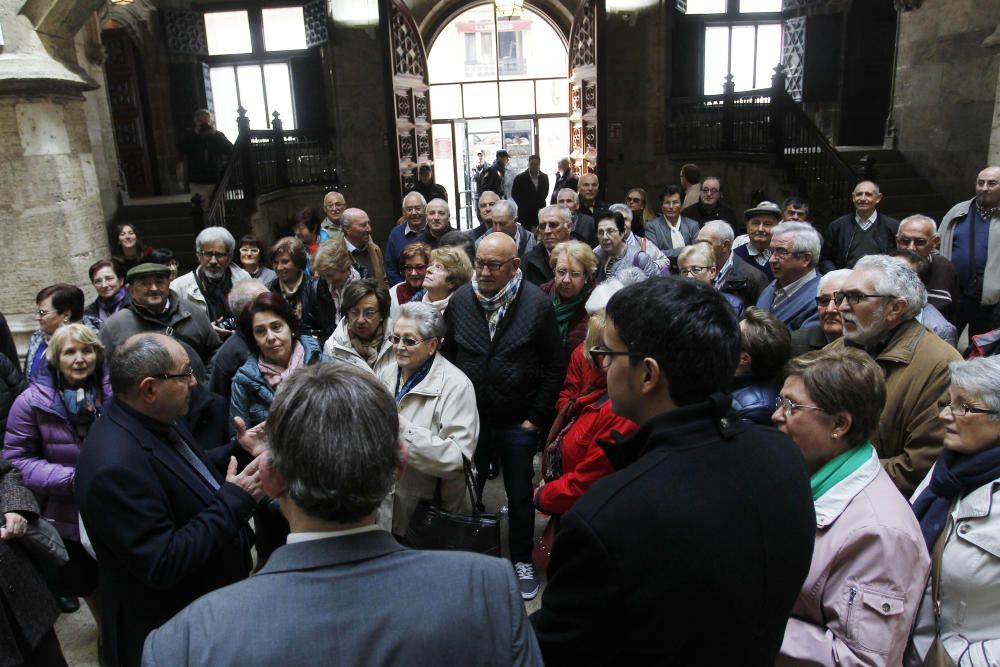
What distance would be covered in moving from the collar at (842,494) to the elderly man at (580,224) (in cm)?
462

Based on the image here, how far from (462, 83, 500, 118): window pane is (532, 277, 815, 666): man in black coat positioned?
17.1 m

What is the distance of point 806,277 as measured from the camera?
392 centimetres

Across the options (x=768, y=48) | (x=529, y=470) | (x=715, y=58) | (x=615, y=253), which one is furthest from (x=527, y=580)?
(x=768, y=48)

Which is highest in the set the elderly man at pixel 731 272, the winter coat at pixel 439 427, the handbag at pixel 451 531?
the elderly man at pixel 731 272

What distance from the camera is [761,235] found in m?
5.03

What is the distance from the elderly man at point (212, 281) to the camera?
496 centimetres

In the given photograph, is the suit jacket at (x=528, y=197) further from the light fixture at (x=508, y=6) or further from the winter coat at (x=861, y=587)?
the winter coat at (x=861, y=587)

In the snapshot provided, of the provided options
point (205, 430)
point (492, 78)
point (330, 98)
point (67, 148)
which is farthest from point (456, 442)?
point (492, 78)

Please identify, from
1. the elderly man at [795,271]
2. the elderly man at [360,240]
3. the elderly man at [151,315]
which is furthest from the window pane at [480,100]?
the elderly man at [795,271]

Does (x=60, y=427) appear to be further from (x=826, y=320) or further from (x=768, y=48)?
(x=768, y=48)

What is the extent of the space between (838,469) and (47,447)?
9.99ft

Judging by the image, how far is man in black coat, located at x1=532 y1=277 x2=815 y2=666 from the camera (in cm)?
126

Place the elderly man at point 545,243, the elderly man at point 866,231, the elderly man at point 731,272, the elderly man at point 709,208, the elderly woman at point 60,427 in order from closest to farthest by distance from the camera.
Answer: the elderly woman at point 60,427 → the elderly man at point 731,272 → the elderly man at point 545,243 → the elderly man at point 866,231 → the elderly man at point 709,208

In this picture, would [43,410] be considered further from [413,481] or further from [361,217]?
[361,217]
